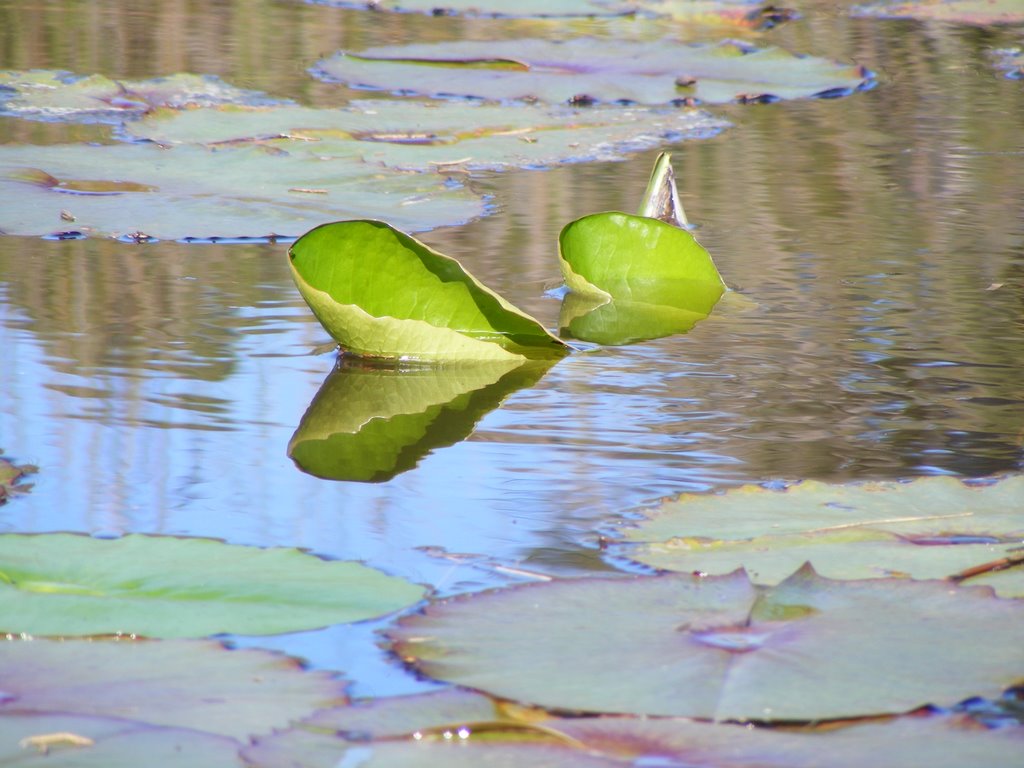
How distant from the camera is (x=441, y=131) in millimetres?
3244

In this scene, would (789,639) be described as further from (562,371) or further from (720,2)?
(720,2)

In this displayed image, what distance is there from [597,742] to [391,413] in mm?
771

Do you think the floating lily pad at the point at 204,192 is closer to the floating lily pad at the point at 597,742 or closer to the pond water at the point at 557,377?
the pond water at the point at 557,377

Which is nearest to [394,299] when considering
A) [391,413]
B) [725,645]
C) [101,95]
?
[391,413]

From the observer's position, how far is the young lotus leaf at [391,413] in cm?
142

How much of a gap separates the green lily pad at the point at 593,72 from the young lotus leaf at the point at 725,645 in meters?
2.84

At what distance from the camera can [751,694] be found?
35.1 inches

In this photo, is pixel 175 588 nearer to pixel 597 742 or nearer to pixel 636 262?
pixel 597 742

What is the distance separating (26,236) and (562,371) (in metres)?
1.07

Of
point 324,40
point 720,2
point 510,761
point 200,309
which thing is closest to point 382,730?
point 510,761

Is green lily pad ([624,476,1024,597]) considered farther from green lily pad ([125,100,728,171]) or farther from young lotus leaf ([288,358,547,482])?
green lily pad ([125,100,728,171])

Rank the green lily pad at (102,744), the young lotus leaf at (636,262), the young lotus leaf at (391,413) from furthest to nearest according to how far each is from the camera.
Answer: the young lotus leaf at (636,262) → the young lotus leaf at (391,413) → the green lily pad at (102,744)

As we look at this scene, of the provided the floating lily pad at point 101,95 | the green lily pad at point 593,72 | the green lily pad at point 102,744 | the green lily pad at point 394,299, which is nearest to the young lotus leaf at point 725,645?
the green lily pad at point 102,744

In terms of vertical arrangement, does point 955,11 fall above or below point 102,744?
above
